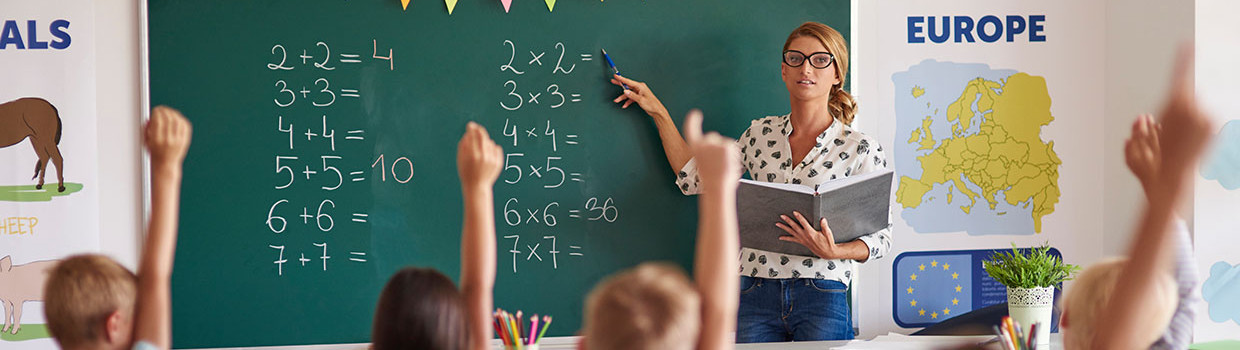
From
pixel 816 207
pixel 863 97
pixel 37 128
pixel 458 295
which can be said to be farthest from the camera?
pixel 863 97

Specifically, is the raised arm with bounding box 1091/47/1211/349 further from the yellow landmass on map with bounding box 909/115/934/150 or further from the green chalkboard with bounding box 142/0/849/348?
the yellow landmass on map with bounding box 909/115/934/150

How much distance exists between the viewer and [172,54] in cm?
286

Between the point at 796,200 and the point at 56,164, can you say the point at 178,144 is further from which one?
the point at 56,164

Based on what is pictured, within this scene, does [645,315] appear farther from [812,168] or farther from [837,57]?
[837,57]

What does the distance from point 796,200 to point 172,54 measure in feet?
6.55

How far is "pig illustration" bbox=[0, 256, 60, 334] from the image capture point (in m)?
2.85

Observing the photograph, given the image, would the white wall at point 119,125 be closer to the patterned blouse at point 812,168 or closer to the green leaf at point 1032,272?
the patterned blouse at point 812,168

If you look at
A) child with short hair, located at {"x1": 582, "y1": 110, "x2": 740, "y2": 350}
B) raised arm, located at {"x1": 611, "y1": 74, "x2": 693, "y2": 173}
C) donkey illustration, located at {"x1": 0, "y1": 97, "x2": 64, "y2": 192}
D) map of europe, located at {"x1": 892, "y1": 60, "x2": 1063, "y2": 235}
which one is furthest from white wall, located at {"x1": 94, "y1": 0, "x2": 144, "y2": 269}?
map of europe, located at {"x1": 892, "y1": 60, "x2": 1063, "y2": 235}

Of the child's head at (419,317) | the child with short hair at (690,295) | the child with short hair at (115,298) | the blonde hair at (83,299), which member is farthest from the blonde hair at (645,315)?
the blonde hair at (83,299)

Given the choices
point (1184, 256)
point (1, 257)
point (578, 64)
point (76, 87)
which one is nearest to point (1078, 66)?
point (578, 64)

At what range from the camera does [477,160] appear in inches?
50.8

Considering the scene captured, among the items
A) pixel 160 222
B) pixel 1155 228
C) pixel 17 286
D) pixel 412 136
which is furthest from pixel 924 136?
pixel 17 286

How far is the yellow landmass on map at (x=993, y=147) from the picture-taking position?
3.24 m

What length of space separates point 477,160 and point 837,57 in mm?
1848
